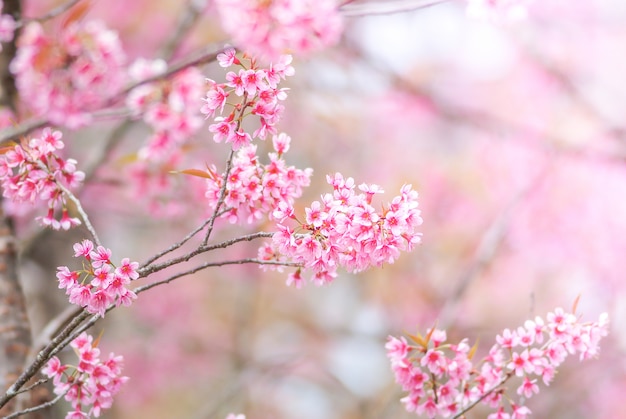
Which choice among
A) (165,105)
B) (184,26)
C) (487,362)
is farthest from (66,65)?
(487,362)

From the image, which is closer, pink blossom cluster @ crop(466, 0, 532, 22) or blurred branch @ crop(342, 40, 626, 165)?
pink blossom cluster @ crop(466, 0, 532, 22)

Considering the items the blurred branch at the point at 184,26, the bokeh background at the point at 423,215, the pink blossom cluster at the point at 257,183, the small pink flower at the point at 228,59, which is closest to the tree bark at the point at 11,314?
the blurred branch at the point at 184,26

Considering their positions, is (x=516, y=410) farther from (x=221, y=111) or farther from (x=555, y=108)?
(x=555, y=108)

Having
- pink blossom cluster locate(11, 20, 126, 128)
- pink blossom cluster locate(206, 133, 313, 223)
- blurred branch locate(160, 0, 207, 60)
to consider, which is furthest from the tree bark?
pink blossom cluster locate(206, 133, 313, 223)

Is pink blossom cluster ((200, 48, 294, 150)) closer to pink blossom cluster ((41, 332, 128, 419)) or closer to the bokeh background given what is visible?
pink blossom cluster ((41, 332, 128, 419))

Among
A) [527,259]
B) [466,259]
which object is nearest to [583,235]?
[527,259]

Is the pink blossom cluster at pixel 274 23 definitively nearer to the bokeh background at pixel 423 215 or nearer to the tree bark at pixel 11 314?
the tree bark at pixel 11 314

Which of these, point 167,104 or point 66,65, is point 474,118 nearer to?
point 167,104
